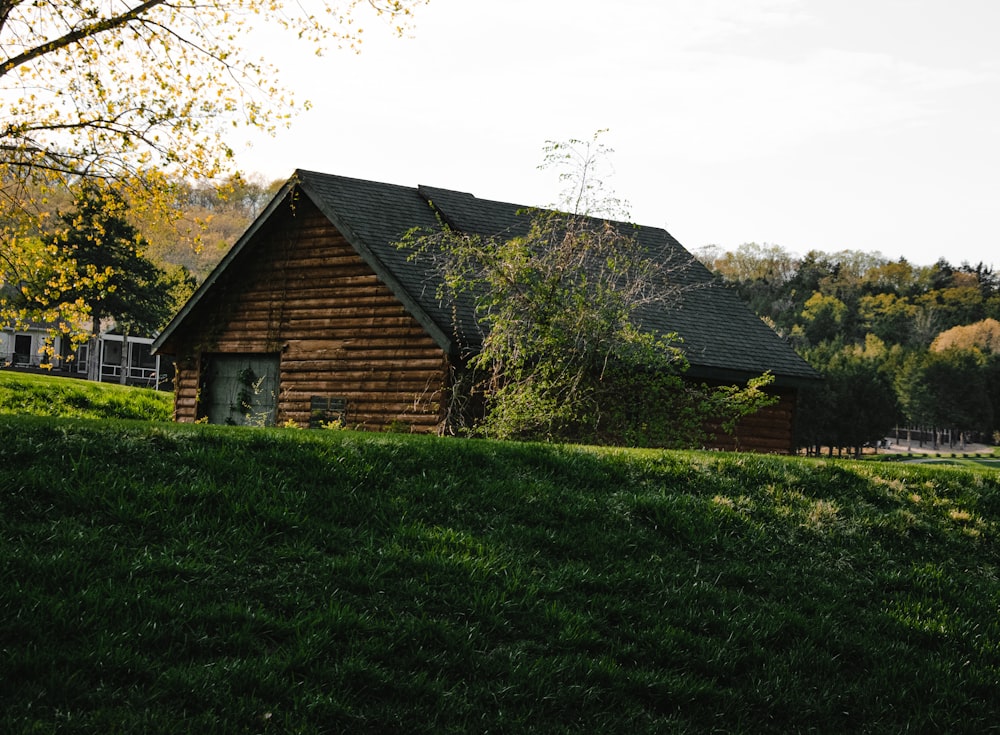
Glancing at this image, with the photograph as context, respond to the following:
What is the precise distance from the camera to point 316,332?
63.4ft

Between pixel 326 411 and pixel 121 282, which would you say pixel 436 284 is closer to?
pixel 326 411

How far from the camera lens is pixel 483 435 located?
621 inches

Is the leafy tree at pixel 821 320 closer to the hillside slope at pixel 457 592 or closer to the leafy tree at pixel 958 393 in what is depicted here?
the leafy tree at pixel 958 393

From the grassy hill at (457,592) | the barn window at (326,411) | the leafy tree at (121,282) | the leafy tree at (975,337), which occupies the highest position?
the leafy tree at (975,337)

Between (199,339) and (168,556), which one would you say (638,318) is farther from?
(168,556)

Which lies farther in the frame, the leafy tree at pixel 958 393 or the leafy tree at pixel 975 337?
the leafy tree at pixel 975 337

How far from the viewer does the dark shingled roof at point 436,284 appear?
56.9ft

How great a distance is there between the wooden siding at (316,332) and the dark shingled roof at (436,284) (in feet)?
1.86

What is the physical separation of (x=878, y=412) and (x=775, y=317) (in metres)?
48.5

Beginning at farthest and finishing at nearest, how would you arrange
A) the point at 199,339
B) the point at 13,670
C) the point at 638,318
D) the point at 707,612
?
the point at 199,339, the point at 638,318, the point at 707,612, the point at 13,670

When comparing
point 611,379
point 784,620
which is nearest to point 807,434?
point 611,379

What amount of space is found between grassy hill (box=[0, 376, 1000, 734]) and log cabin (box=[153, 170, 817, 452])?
7.70m

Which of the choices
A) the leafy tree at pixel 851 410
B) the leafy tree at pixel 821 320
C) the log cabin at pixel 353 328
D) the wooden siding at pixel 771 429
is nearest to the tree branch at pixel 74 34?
the log cabin at pixel 353 328

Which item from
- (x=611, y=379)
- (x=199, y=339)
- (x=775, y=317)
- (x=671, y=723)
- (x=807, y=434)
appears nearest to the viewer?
(x=671, y=723)
